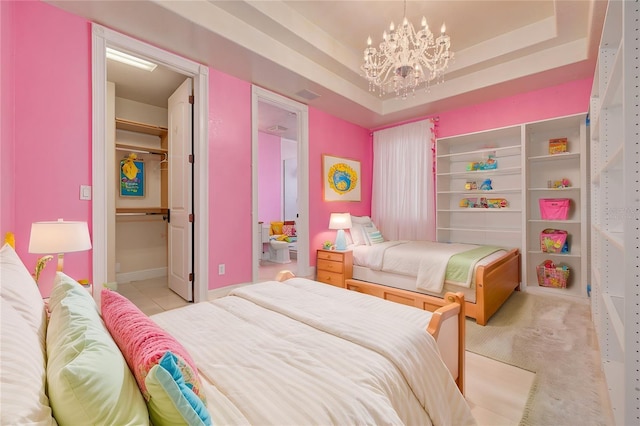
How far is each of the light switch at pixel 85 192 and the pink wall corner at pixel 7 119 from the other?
0.37m

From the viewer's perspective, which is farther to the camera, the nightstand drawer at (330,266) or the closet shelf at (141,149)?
the closet shelf at (141,149)

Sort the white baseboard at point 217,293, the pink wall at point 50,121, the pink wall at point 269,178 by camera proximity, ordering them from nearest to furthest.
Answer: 1. the pink wall at point 50,121
2. the white baseboard at point 217,293
3. the pink wall at point 269,178

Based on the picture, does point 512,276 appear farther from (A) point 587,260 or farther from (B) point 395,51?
(B) point 395,51

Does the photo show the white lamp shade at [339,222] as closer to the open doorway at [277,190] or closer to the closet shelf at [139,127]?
the open doorway at [277,190]

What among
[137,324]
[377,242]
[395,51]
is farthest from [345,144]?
[137,324]

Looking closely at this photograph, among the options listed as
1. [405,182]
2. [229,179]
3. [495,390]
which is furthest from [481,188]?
[229,179]

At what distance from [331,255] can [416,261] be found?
3.87 feet

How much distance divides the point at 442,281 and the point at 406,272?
488mm

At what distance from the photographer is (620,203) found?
177cm

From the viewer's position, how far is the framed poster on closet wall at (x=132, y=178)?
422 cm

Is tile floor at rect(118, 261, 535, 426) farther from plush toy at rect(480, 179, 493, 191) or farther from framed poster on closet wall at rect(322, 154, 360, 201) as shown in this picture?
framed poster on closet wall at rect(322, 154, 360, 201)

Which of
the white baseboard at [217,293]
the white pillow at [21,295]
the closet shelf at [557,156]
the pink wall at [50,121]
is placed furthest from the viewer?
the closet shelf at [557,156]

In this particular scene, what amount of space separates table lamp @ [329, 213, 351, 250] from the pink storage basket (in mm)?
2453

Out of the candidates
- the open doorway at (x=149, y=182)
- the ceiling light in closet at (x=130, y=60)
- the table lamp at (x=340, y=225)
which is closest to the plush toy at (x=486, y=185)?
the table lamp at (x=340, y=225)
